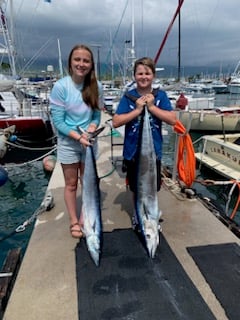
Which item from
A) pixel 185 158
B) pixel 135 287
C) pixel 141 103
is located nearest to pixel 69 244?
pixel 135 287

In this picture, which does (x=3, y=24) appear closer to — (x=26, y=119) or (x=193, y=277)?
(x=26, y=119)

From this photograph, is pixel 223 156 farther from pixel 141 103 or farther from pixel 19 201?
pixel 141 103

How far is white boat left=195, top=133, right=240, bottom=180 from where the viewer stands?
689 cm

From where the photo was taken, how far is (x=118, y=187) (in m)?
4.36

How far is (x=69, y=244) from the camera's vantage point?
285 centimetres

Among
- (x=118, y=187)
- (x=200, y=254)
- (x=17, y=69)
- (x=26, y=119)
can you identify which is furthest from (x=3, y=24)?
(x=200, y=254)

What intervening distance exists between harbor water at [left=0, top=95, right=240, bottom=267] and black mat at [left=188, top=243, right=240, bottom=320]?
1.56 meters

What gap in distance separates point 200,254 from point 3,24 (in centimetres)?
1284

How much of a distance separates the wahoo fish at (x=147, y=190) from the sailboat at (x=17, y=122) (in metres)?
6.80

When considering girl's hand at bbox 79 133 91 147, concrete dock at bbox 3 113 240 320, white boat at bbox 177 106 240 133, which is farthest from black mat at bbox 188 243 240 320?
white boat at bbox 177 106 240 133

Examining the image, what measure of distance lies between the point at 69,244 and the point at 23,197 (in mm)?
4159

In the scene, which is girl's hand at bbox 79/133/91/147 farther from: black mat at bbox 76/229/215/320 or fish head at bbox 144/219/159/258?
black mat at bbox 76/229/215/320

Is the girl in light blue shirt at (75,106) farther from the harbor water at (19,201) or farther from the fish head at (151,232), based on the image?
the harbor water at (19,201)

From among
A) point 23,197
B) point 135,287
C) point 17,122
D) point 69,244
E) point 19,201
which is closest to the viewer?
point 135,287
